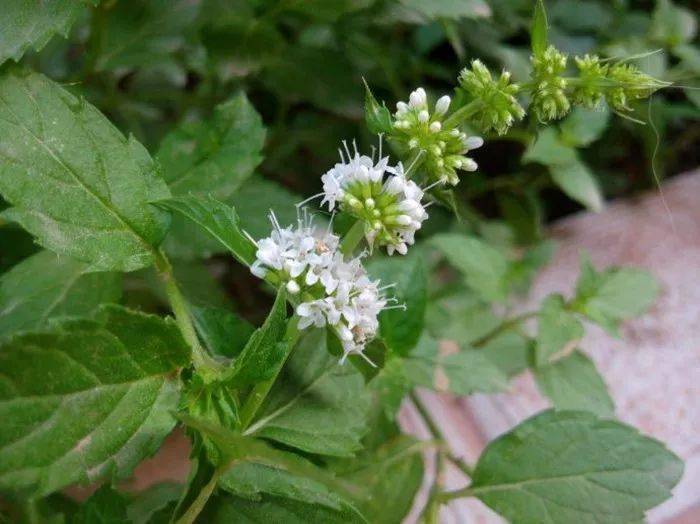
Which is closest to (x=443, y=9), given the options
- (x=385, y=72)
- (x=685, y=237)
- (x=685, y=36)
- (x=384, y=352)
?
(x=385, y=72)

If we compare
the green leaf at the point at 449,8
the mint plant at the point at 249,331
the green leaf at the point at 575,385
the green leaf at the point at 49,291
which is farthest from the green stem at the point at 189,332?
the green leaf at the point at 575,385

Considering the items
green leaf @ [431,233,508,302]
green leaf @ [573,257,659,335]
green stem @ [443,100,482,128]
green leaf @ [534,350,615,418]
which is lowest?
green leaf @ [534,350,615,418]

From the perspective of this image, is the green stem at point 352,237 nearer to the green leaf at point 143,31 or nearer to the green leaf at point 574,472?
the green leaf at point 574,472

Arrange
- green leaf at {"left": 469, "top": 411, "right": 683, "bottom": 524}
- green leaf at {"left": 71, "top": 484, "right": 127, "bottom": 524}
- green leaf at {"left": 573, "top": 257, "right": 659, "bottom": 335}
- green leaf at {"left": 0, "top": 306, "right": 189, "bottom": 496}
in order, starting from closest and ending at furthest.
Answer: green leaf at {"left": 0, "top": 306, "right": 189, "bottom": 496}
green leaf at {"left": 71, "top": 484, "right": 127, "bottom": 524}
green leaf at {"left": 469, "top": 411, "right": 683, "bottom": 524}
green leaf at {"left": 573, "top": 257, "right": 659, "bottom": 335}

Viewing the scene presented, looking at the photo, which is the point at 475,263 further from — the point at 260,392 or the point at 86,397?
the point at 86,397

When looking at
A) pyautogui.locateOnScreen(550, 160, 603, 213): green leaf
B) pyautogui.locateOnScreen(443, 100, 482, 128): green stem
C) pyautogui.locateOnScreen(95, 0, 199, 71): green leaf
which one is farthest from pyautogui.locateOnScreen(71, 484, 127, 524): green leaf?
pyautogui.locateOnScreen(550, 160, 603, 213): green leaf

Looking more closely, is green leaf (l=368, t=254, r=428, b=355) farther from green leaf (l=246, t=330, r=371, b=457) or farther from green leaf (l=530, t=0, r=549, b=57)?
green leaf (l=530, t=0, r=549, b=57)
